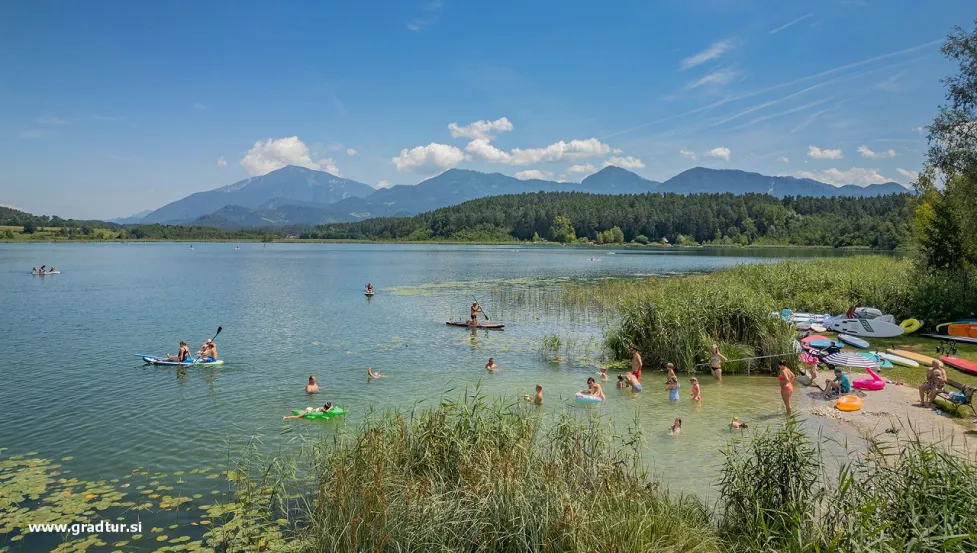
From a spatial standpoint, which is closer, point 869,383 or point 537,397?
point 537,397

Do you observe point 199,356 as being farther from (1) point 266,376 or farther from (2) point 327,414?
(2) point 327,414

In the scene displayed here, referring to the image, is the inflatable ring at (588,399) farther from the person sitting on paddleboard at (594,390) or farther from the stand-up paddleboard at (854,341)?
the stand-up paddleboard at (854,341)

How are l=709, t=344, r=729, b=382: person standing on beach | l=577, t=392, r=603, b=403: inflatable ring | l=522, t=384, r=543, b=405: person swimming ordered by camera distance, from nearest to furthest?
l=522, t=384, r=543, b=405: person swimming → l=577, t=392, r=603, b=403: inflatable ring → l=709, t=344, r=729, b=382: person standing on beach

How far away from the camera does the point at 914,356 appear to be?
22.4 metres

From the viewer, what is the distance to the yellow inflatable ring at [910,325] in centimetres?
2734

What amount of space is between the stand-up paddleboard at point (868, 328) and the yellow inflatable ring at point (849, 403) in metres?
12.9

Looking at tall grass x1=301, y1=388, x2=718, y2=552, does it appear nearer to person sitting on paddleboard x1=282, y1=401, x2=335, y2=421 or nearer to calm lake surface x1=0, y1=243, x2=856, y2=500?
calm lake surface x1=0, y1=243, x2=856, y2=500

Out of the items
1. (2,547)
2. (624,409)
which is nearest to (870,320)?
(624,409)

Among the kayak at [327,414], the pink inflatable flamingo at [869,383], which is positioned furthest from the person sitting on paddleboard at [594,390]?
the pink inflatable flamingo at [869,383]

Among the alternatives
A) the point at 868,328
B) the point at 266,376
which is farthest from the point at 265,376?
the point at 868,328

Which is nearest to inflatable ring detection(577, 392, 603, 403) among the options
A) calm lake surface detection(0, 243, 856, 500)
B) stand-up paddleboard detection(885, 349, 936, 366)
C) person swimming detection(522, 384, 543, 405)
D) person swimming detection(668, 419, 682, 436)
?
calm lake surface detection(0, 243, 856, 500)

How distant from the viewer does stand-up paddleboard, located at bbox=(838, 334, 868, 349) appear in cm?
2502

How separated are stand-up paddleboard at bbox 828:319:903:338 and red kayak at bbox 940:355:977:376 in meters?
5.79

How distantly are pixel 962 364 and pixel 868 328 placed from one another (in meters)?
7.36
